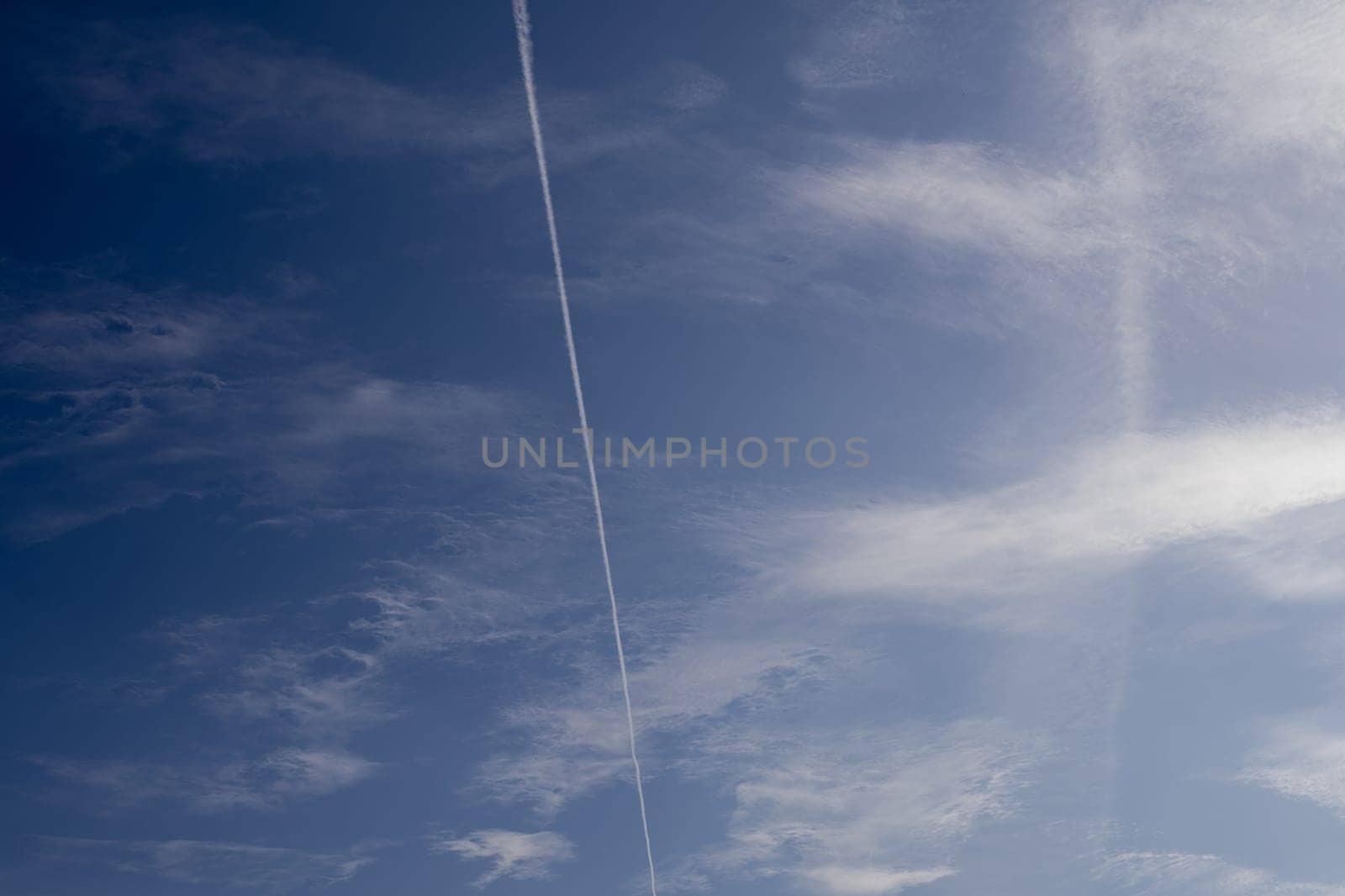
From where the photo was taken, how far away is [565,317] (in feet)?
253

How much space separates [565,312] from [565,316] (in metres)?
0.55

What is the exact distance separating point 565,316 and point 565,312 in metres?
0.41

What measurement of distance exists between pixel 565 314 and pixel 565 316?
23 centimetres

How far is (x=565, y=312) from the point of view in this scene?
3022 inches

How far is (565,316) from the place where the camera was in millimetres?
77062

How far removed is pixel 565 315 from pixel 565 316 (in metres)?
0.28

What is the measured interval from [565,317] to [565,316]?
0.75 ft

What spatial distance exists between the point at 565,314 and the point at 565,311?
281 millimetres

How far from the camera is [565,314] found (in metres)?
76.9

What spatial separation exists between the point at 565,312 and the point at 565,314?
0.19 m

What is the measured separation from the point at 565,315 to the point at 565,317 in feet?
1.21

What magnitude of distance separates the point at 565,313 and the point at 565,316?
18.0 inches

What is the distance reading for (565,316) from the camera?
7719 cm
